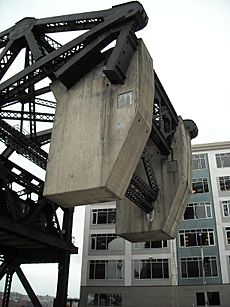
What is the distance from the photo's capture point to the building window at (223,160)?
4341 cm

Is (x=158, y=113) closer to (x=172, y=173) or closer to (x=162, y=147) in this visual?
(x=162, y=147)

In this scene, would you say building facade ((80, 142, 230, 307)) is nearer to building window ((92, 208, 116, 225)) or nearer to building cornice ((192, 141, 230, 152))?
building window ((92, 208, 116, 225))

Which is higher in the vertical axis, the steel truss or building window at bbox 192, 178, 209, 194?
building window at bbox 192, 178, 209, 194

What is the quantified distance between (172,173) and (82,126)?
776 cm

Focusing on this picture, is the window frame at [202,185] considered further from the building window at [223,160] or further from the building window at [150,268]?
the building window at [150,268]

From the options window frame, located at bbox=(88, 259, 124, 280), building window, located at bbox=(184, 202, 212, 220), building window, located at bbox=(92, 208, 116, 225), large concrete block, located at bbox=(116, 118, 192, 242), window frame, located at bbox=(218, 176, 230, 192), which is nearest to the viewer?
large concrete block, located at bbox=(116, 118, 192, 242)

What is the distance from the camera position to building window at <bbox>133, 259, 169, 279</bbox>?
128ft

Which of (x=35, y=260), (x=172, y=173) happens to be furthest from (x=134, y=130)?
(x=35, y=260)

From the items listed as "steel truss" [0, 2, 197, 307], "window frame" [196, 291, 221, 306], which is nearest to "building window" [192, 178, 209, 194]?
"window frame" [196, 291, 221, 306]

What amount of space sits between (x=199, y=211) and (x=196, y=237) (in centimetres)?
307

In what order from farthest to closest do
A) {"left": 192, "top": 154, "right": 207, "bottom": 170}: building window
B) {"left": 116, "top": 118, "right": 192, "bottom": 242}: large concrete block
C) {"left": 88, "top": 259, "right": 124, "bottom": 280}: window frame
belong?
{"left": 192, "top": 154, "right": 207, "bottom": 170}: building window
{"left": 88, "top": 259, "right": 124, "bottom": 280}: window frame
{"left": 116, "top": 118, "right": 192, "bottom": 242}: large concrete block

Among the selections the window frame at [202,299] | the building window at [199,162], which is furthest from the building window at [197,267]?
the building window at [199,162]

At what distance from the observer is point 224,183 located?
42.1 meters

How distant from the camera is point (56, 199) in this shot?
11.4m
